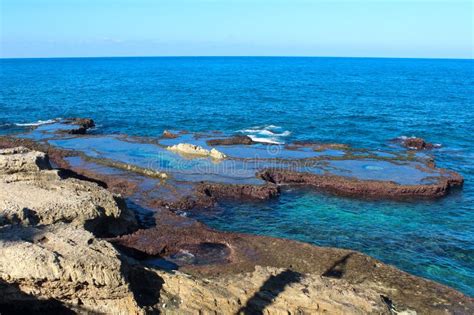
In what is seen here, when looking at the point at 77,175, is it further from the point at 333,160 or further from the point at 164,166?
the point at 333,160

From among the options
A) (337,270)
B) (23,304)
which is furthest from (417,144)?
(23,304)

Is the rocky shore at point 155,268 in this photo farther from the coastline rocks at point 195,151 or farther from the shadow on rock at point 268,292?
the coastline rocks at point 195,151

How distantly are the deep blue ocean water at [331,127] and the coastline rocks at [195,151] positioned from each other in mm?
11507

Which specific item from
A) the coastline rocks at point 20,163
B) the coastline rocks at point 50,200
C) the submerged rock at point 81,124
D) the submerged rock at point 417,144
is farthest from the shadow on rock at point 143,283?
the submerged rock at point 417,144

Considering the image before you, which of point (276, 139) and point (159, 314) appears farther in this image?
point (276, 139)

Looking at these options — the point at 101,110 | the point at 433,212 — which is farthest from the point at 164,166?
the point at 101,110

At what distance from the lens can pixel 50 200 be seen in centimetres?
2559

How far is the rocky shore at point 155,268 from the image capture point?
58.7 ft

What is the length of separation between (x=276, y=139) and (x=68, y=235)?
4311 centimetres

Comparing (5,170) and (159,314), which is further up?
(5,170)

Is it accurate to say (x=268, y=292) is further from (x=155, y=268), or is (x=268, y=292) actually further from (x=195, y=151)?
(x=195, y=151)

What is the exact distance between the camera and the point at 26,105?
8844 cm

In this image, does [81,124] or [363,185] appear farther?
[81,124]

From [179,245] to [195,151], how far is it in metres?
23.3
